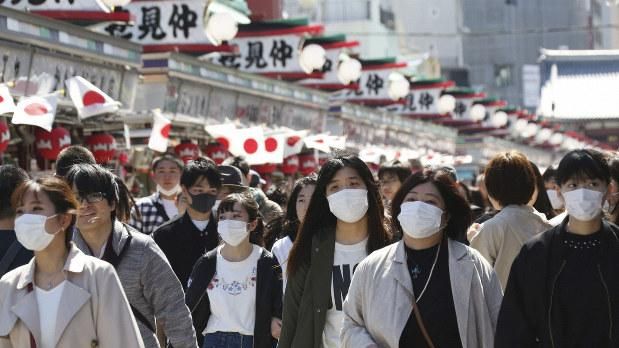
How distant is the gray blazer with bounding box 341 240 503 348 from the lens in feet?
18.7

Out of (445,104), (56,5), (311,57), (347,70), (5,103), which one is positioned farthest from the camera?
(445,104)

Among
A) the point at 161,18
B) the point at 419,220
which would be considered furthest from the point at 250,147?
the point at 419,220

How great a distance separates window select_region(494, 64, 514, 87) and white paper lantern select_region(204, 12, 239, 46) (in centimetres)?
6369

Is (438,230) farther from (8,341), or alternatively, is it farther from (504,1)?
(504,1)

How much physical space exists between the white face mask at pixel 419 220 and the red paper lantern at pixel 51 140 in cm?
946

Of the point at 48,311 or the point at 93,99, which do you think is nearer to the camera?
the point at 48,311

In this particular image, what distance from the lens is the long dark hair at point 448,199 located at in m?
6.07

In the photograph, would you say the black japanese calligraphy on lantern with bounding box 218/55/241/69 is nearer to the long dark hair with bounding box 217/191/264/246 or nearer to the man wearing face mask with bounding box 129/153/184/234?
the man wearing face mask with bounding box 129/153/184/234

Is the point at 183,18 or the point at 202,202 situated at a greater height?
the point at 183,18

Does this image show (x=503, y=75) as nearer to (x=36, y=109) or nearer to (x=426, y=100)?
(x=426, y=100)

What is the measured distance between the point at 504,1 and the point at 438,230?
76929 millimetres

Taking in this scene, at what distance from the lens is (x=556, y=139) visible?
6331 centimetres

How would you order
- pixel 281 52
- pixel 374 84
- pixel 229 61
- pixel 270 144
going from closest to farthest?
1. pixel 270 144
2. pixel 229 61
3. pixel 281 52
4. pixel 374 84

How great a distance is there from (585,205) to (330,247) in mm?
1658
